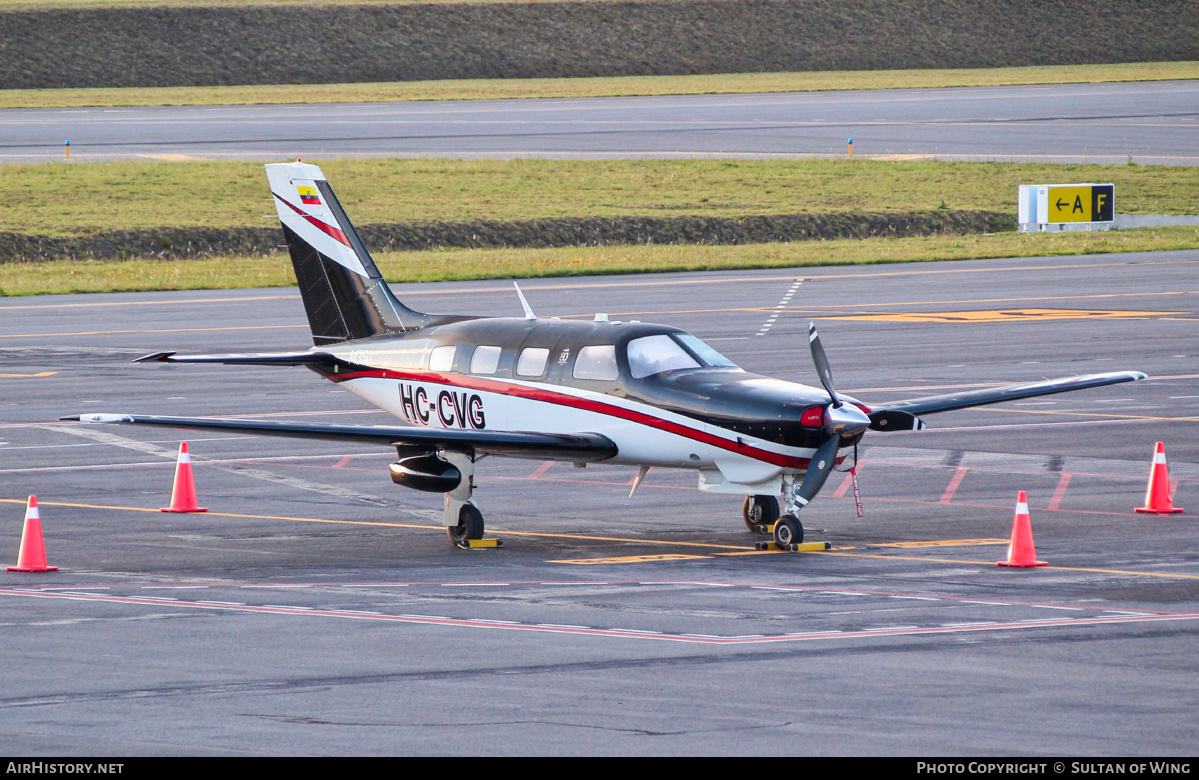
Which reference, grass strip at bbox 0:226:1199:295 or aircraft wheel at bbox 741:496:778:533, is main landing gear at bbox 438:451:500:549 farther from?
grass strip at bbox 0:226:1199:295

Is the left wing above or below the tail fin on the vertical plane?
below

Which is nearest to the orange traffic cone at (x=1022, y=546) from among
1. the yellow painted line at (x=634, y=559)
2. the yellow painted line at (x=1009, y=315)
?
the yellow painted line at (x=634, y=559)

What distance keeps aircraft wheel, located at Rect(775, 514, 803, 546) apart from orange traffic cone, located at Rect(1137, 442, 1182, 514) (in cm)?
452

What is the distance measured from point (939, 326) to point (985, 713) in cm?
2820

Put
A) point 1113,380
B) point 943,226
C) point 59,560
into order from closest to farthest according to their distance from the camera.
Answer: point 59,560 → point 1113,380 → point 943,226

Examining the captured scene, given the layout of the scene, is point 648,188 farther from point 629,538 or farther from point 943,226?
point 629,538

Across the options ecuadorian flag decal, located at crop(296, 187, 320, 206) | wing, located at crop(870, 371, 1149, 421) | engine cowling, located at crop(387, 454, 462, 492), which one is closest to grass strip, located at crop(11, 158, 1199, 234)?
ecuadorian flag decal, located at crop(296, 187, 320, 206)

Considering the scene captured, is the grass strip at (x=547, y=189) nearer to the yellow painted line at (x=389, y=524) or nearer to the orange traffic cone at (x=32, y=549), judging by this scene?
the yellow painted line at (x=389, y=524)

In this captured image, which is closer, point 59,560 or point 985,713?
point 985,713

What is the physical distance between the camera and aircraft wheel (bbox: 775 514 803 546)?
18.0 meters

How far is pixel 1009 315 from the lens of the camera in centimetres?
4056

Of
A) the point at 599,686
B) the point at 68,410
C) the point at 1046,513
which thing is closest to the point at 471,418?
the point at 1046,513

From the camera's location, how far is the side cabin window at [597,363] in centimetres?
1903

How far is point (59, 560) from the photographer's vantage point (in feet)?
59.2
